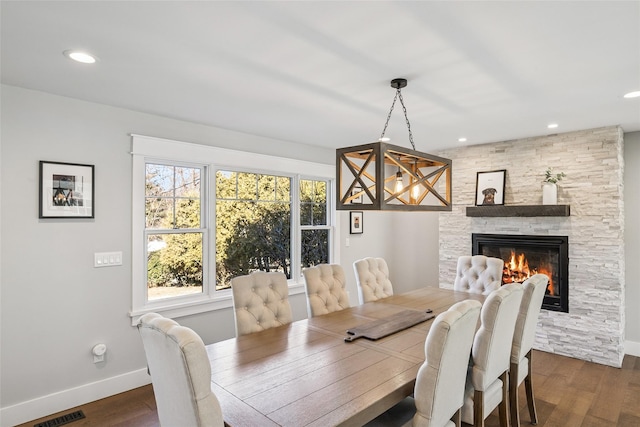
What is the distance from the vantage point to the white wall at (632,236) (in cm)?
408

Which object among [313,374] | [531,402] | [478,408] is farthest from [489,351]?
[531,402]

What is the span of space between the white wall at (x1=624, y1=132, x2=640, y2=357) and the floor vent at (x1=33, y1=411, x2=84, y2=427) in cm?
547

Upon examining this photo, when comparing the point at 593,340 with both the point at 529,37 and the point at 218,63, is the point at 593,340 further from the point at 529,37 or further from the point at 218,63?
the point at 218,63

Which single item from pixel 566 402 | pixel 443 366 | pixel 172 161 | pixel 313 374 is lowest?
pixel 566 402

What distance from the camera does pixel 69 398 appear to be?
2.90 m

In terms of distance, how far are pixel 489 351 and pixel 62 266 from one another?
10.3 ft

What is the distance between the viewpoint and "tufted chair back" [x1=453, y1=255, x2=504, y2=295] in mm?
3666

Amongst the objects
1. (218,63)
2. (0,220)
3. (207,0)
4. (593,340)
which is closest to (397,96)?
(218,63)

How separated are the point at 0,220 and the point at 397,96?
3080 mm

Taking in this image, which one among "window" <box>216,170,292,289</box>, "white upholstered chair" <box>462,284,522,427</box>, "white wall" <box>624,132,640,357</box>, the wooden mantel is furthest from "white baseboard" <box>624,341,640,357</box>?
"window" <box>216,170,292,289</box>

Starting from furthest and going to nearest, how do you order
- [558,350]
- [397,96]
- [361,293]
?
[558,350]
[361,293]
[397,96]

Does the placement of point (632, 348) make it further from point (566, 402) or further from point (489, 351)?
point (489, 351)

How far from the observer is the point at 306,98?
297 centimetres

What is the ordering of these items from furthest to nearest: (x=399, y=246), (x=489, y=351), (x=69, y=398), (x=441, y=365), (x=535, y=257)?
(x=399, y=246) < (x=535, y=257) < (x=69, y=398) < (x=489, y=351) < (x=441, y=365)
